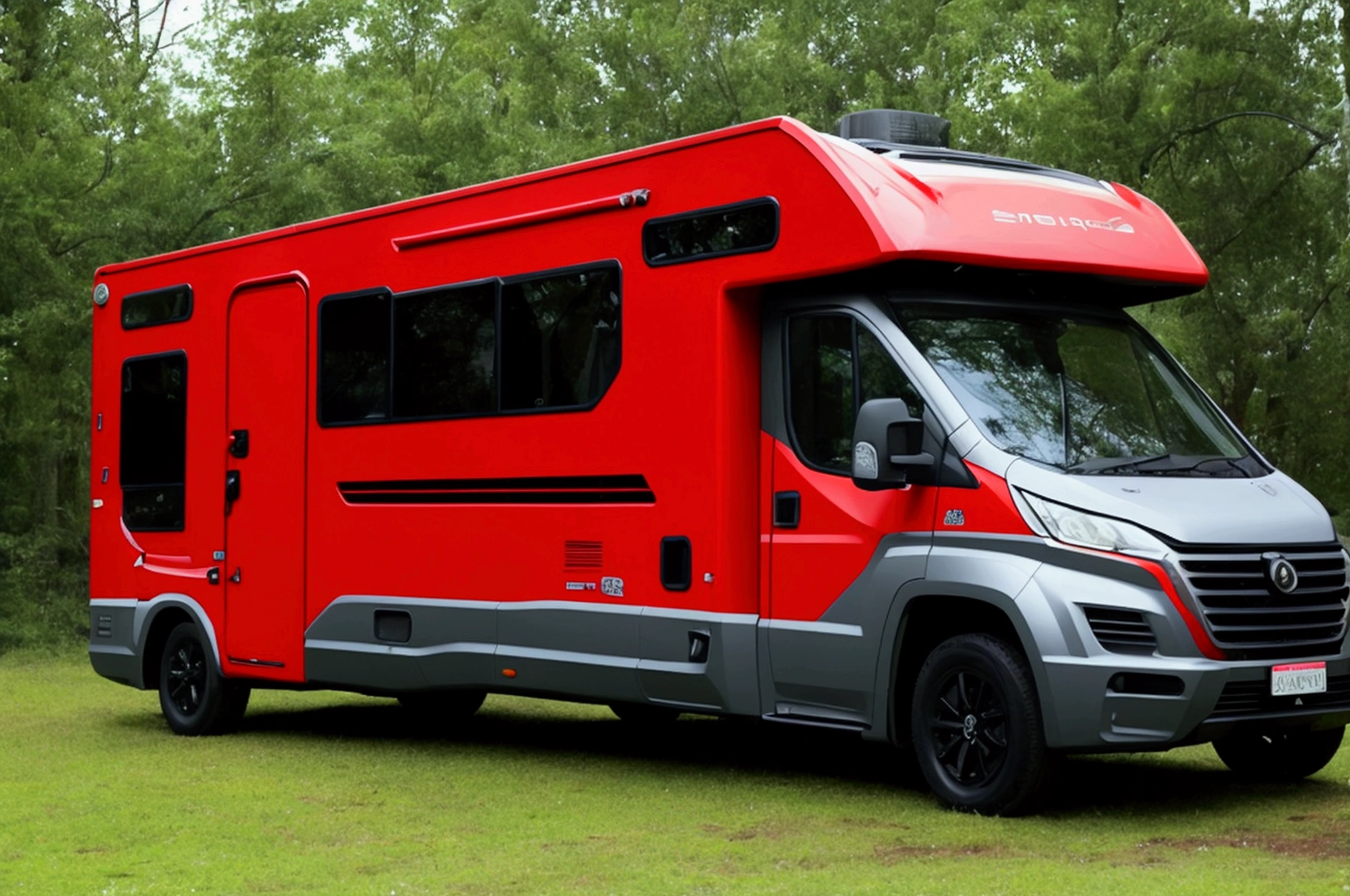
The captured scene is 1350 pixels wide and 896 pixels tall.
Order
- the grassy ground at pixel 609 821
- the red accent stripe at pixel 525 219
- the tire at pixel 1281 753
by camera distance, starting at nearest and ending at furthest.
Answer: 1. the grassy ground at pixel 609 821
2. the tire at pixel 1281 753
3. the red accent stripe at pixel 525 219

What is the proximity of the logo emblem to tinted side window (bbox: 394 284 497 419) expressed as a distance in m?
4.68

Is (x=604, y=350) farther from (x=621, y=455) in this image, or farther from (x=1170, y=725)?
(x=1170, y=725)

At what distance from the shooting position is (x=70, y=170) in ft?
66.4

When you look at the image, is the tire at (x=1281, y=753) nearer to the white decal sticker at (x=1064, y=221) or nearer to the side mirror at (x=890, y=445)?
the side mirror at (x=890, y=445)

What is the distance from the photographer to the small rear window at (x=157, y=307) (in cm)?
1362

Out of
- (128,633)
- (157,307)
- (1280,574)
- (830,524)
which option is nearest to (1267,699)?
(1280,574)

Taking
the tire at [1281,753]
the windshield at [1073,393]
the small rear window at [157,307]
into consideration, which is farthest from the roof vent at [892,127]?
the small rear window at [157,307]

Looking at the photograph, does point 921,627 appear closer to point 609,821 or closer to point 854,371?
point 854,371

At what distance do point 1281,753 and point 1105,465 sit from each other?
2141 mm

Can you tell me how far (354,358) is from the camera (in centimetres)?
1211

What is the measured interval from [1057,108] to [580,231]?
1150 cm

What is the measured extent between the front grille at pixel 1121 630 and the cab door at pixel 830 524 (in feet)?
3.06

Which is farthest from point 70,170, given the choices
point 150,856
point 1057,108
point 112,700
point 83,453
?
point 150,856

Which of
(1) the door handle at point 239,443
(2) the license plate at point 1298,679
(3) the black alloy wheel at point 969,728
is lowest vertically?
(3) the black alloy wheel at point 969,728
